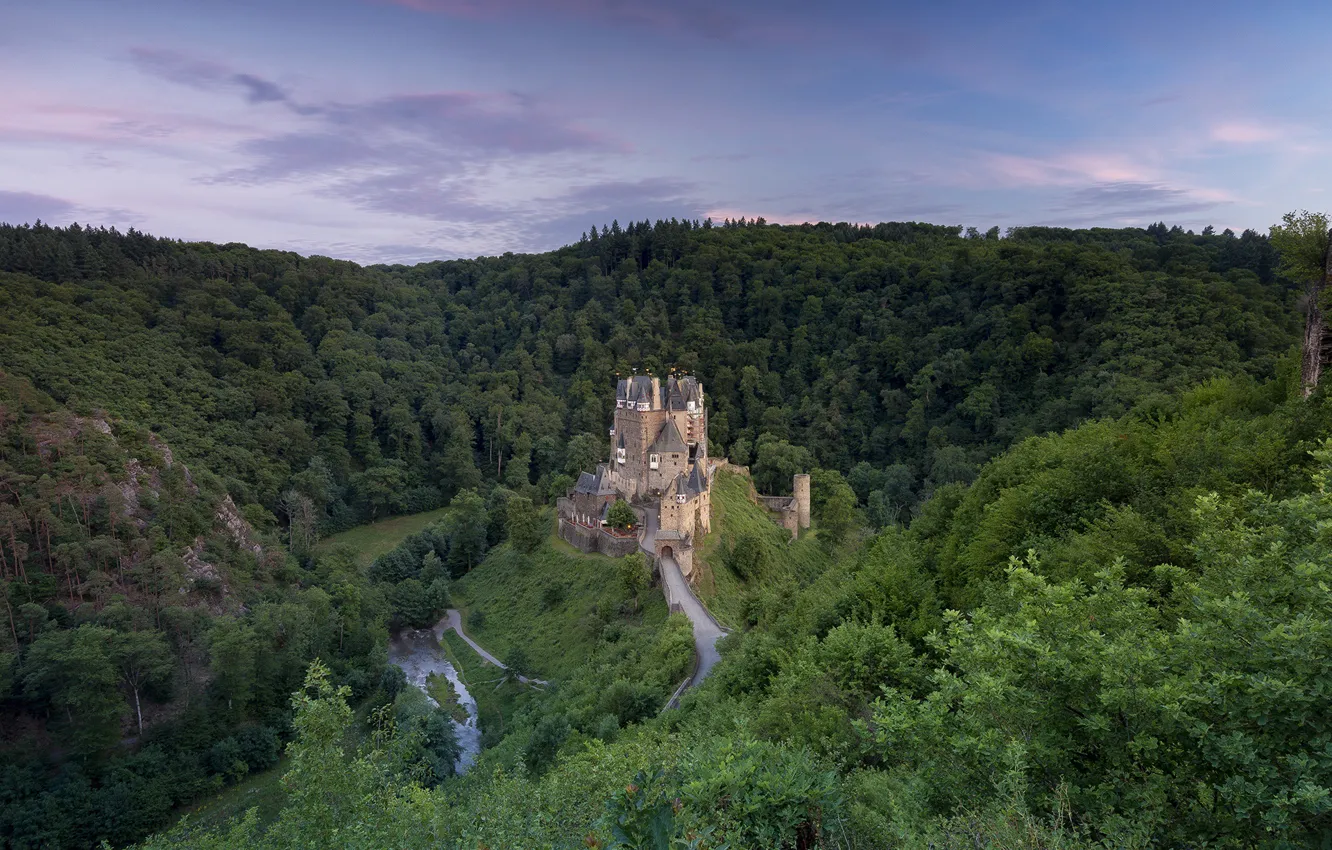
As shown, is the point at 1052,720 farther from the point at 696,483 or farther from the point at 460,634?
the point at 460,634

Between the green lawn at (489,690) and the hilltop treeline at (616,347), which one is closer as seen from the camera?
the green lawn at (489,690)

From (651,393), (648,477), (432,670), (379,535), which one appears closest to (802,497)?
(648,477)

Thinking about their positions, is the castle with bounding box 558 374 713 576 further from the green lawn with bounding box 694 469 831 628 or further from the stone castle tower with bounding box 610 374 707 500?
the green lawn with bounding box 694 469 831 628

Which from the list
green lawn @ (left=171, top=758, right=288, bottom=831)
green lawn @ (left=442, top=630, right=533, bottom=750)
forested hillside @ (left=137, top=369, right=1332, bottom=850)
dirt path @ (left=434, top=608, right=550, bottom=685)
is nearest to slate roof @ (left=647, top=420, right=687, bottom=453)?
dirt path @ (left=434, top=608, right=550, bottom=685)

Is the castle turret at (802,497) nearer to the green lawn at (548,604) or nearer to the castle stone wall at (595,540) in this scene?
the castle stone wall at (595,540)

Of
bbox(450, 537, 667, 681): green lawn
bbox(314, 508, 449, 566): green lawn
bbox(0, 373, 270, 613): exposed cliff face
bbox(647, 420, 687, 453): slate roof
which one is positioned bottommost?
bbox(314, 508, 449, 566): green lawn

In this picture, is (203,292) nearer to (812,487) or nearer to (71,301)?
(71,301)

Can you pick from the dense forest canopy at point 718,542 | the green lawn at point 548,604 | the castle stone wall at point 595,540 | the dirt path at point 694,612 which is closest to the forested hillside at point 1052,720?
the dense forest canopy at point 718,542

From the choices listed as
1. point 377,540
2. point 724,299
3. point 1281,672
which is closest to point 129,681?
point 377,540
